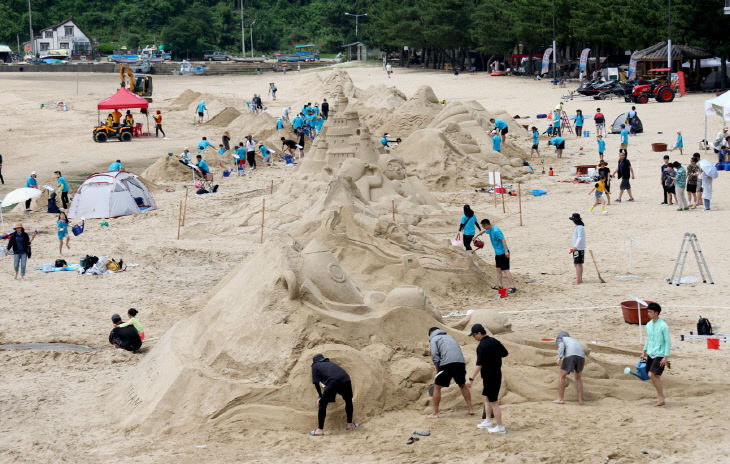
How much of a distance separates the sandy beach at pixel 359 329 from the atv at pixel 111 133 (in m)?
11.2

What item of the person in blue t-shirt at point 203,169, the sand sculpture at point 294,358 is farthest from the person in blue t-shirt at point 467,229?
the person in blue t-shirt at point 203,169

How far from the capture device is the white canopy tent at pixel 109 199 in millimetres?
24189

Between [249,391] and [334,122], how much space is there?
13431mm

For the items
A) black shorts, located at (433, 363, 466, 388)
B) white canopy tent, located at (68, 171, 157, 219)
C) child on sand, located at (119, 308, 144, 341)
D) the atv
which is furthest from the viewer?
the atv

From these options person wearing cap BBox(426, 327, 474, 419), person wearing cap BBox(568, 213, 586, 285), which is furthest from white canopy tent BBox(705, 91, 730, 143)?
person wearing cap BBox(426, 327, 474, 419)

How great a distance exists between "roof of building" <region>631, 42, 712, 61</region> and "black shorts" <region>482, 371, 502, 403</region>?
4267cm

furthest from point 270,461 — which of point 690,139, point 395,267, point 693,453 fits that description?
point 690,139

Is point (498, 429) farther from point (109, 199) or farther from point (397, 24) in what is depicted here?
point (397, 24)

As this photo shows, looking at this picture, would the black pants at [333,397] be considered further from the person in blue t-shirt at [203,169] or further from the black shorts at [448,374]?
the person in blue t-shirt at [203,169]

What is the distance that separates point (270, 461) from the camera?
364 inches

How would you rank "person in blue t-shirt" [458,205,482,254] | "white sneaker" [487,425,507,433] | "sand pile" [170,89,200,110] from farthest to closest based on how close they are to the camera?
"sand pile" [170,89,200,110], "person in blue t-shirt" [458,205,482,254], "white sneaker" [487,425,507,433]

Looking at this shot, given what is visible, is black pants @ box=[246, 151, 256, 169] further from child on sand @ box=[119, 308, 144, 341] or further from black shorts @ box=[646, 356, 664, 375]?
black shorts @ box=[646, 356, 664, 375]

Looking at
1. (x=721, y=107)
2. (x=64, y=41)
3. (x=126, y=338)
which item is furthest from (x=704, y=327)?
(x=64, y=41)

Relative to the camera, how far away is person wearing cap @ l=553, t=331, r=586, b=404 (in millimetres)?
9914
